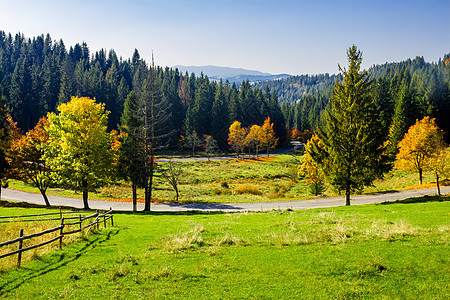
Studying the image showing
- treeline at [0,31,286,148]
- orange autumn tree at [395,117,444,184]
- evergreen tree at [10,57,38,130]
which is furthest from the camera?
treeline at [0,31,286,148]

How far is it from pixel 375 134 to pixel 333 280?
69.6 feet

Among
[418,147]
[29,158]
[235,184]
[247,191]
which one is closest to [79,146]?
[29,158]

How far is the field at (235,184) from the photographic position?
42950mm

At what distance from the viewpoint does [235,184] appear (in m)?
55.5

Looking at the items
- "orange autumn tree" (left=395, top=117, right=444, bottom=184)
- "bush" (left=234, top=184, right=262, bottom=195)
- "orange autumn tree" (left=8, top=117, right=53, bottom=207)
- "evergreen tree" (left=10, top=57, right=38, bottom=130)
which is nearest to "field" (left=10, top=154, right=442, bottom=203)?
"bush" (left=234, top=184, right=262, bottom=195)

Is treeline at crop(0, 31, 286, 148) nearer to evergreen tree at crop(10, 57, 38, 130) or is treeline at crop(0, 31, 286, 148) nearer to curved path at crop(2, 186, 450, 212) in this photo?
evergreen tree at crop(10, 57, 38, 130)

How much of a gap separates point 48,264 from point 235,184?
44.8m

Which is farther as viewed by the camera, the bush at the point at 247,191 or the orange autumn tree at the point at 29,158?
the bush at the point at 247,191

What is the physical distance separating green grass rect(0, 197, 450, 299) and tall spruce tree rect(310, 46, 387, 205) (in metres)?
11.4

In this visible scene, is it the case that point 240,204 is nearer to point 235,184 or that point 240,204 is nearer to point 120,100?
point 235,184

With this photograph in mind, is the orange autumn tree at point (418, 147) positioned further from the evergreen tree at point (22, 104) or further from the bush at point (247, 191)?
the evergreen tree at point (22, 104)

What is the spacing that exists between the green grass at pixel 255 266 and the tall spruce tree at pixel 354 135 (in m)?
11.4

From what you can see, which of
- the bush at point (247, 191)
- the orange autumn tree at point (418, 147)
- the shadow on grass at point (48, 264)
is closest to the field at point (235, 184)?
the bush at point (247, 191)

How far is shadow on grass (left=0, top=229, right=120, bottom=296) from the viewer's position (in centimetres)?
972
